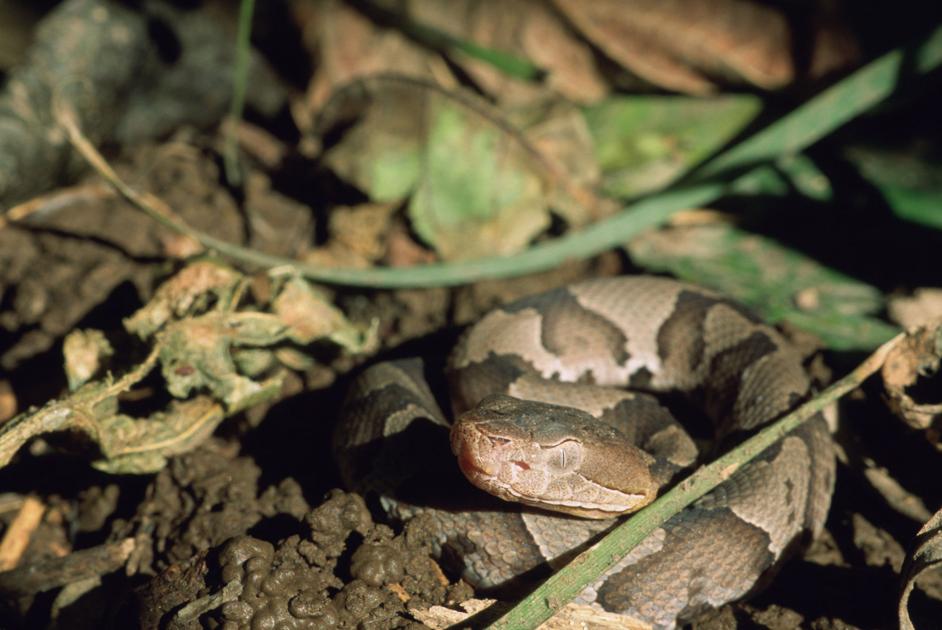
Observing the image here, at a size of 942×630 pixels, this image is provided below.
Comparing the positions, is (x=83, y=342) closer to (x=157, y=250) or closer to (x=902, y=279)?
(x=157, y=250)

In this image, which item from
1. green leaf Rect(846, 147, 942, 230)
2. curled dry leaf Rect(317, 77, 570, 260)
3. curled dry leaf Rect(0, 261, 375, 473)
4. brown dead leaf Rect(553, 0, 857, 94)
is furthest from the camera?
brown dead leaf Rect(553, 0, 857, 94)

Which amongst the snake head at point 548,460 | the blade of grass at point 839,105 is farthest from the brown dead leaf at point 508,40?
the snake head at point 548,460

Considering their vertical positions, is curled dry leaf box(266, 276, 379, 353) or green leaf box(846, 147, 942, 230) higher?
green leaf box(846, 147, 942, 230)

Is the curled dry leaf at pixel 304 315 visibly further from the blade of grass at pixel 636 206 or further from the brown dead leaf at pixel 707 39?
the brown dead leaf at pixel 707 39

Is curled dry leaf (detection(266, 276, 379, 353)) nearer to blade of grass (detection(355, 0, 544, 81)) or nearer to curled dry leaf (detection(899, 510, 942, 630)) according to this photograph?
blade of grass (detection(355, 0, 544, 81))

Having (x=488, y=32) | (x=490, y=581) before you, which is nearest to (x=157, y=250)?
(x=488, y=32)

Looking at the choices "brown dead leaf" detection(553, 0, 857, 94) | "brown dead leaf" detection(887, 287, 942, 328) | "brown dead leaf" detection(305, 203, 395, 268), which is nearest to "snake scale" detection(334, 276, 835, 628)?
"brown dead leaf" detection(887, 287, 942, 328)
